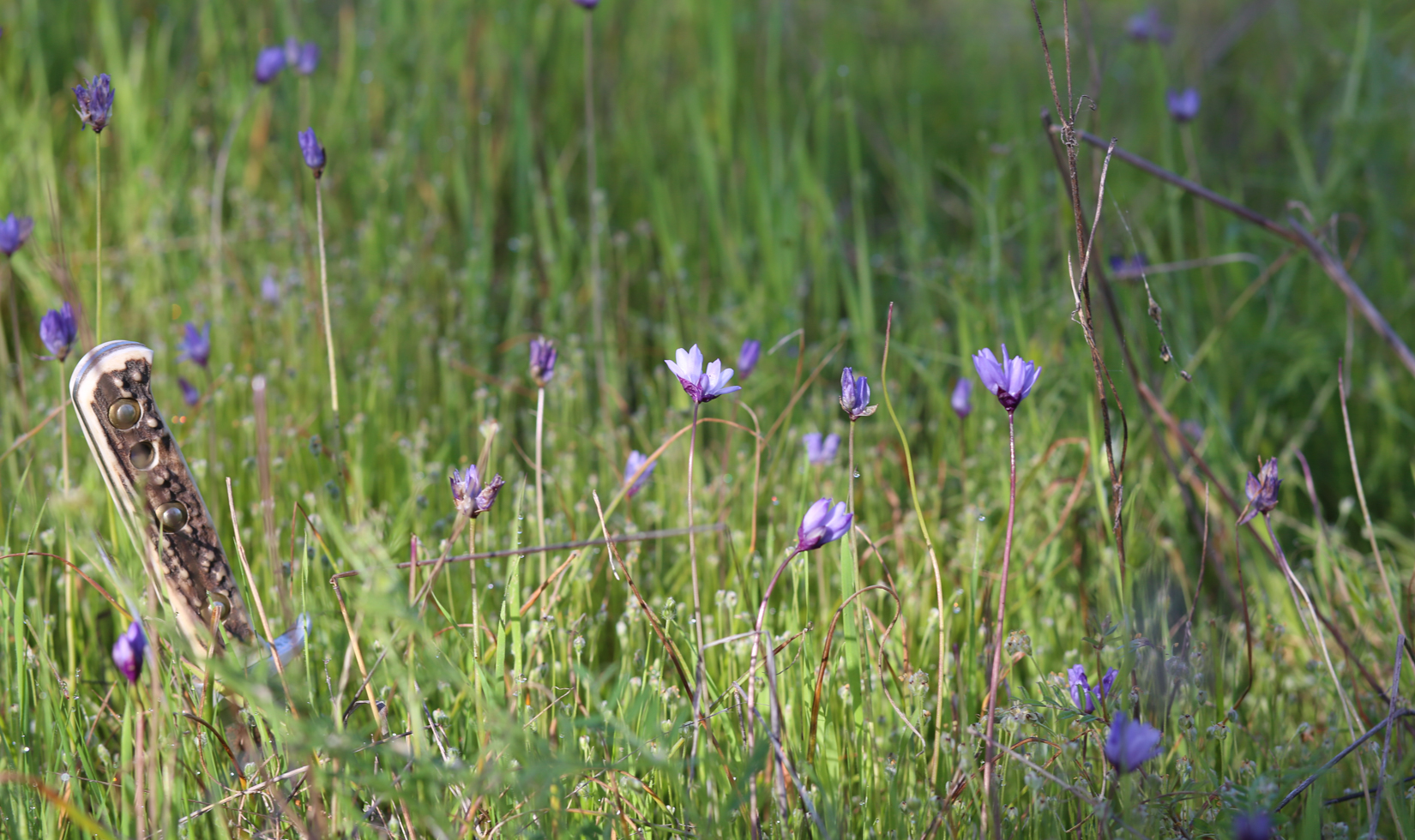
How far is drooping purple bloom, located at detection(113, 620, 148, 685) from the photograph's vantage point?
45.5 inches

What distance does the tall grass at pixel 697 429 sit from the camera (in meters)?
1.38

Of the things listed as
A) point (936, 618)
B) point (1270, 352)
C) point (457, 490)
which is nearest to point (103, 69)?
point (457, 490)

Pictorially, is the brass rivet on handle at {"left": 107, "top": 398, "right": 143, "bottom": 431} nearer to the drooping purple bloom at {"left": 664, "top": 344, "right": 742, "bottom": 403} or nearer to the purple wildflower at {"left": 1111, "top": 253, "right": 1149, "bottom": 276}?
the drooping purple bloom at {"left": 664, "top": 344, "right": 742, "bottom": 403}

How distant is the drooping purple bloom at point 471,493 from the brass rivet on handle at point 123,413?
0.39m

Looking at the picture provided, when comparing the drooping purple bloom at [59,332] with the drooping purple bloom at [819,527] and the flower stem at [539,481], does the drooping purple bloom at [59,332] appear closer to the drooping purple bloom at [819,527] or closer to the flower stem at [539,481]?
the flower stem at [539,481]

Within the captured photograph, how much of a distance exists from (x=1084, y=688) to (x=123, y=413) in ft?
4.45

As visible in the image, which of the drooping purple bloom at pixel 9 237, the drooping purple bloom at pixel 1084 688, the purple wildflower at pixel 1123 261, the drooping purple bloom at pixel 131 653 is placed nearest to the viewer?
the drooping purple bloom at pixel 131 653

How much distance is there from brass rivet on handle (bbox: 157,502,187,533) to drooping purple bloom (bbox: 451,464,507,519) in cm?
35

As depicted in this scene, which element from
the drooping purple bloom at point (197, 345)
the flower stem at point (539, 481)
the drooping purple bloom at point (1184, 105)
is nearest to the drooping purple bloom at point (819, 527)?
the flower stem at point (539, 481)

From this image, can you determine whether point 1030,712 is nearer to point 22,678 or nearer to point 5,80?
point 22,678

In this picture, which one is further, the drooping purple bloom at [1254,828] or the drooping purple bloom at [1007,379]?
the drooping purple bloom at [1007,379]

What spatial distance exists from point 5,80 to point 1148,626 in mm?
3777

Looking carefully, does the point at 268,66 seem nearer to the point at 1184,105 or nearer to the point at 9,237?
the point at 9,237

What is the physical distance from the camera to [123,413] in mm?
1220
